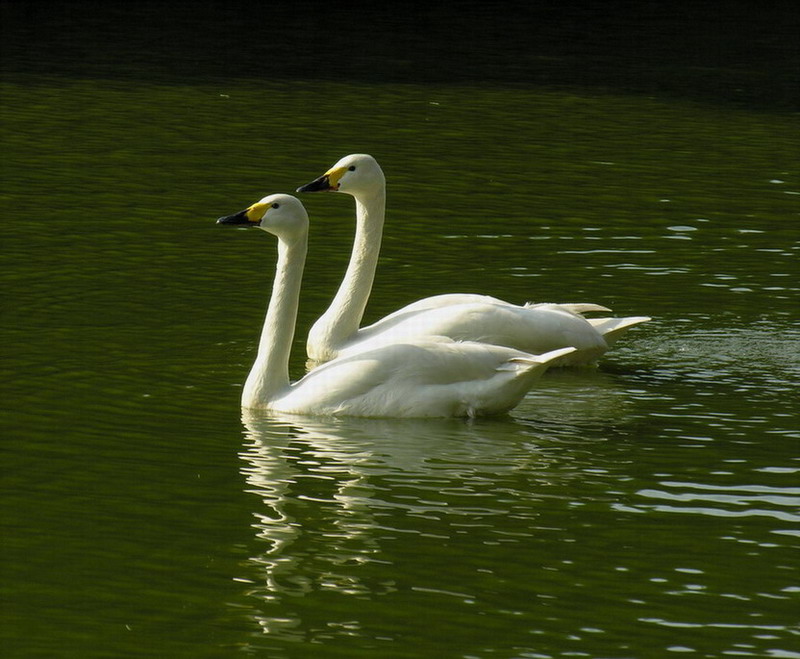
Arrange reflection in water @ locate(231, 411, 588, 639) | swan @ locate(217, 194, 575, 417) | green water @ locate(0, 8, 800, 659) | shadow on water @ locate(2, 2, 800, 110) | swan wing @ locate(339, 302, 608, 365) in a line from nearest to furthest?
1. green water @ locate(0, 8, 800, 659)
2. reflection in water @ locate(231, 411, 588, 639)
3. swan @ locate(217, 194, 575, 417)
4. swan wing @ locate(339, 302, 608, 365)
5. shadow on water @ locate(2, 2, 800, 110)

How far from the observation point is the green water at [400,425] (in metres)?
7.15

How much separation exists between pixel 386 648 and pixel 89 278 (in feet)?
23.0

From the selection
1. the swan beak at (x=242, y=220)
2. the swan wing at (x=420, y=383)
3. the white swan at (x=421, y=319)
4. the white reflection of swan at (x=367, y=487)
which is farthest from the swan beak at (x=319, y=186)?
the white reflection of swan at (x=367, y=487)

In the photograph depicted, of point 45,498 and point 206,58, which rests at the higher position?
point 206,58

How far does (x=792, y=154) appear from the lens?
1988 centimetres

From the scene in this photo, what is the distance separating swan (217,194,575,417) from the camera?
1001 centimetres

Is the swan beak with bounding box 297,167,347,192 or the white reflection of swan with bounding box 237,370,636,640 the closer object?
the white reflection of swan with bounding box 237,370,636,640

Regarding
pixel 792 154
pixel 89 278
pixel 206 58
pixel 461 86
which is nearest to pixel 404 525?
pixel 89 278

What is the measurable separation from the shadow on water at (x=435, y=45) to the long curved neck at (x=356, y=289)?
12987mm

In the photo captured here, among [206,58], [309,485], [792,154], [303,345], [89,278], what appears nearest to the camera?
[309,485]

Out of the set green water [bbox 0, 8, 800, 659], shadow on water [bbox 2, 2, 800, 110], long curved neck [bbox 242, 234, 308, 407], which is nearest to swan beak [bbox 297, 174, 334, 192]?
long curved neck [bbox 242, 234, 308, 407]

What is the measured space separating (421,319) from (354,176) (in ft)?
4.11

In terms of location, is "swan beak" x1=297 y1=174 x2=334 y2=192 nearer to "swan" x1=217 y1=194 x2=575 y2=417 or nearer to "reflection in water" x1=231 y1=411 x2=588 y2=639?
"swan" x1=217 y1=194 x2=575 y2=417

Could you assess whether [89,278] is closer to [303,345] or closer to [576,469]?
[303,345]
